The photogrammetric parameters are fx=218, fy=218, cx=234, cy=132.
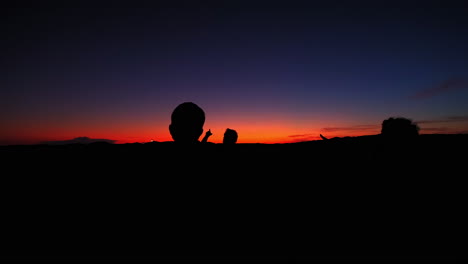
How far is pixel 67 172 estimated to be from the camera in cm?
604

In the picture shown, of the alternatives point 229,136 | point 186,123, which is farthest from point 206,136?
point 229,136

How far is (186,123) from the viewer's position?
28.7ft

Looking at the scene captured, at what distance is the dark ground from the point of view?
3.21 m

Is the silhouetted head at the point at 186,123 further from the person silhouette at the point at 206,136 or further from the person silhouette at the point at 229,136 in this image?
the person silhouette at the point at 229,136

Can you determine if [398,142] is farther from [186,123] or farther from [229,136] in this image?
[229,136]

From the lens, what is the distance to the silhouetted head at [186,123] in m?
8.79

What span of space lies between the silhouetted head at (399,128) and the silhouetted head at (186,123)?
7.20m

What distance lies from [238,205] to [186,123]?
195 inches

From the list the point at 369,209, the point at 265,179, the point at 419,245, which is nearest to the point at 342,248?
the point at 419,245

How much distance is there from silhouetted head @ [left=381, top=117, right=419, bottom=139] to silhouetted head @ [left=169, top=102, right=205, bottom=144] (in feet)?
23.6

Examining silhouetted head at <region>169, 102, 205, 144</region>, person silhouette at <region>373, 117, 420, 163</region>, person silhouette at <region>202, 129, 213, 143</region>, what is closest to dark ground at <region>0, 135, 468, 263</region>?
person silhouette at <region>373, 117, 420, 163</region>

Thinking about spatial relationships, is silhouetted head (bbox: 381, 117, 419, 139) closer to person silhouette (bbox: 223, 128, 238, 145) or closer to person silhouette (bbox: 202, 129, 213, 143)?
person silhouette (bbox: 202, 129, 213, 143)

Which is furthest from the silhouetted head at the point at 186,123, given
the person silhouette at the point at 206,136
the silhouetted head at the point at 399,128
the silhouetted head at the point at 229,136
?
the silhouetted head at the point at 399,128

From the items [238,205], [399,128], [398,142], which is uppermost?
[399,128]
